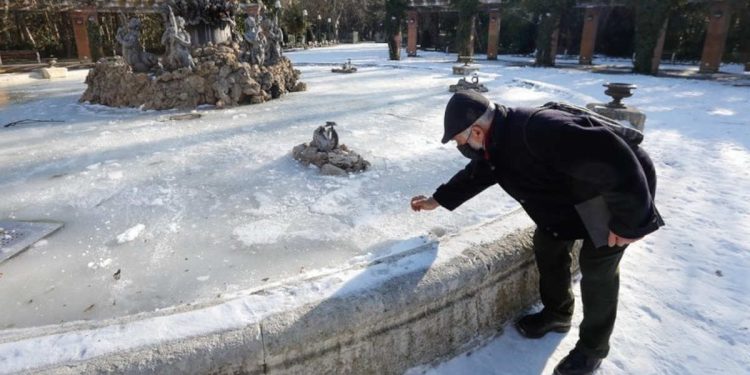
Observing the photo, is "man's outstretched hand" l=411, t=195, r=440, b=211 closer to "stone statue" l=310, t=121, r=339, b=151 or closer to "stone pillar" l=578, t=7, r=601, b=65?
"stone statue" l=310, t=121, r=339, b=151

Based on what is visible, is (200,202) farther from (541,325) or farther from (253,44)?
(253,44)

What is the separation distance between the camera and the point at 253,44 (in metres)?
9.87

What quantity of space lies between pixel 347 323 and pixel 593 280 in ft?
3.82

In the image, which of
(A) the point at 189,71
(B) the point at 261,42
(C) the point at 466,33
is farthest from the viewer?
(C) the point at 466,33

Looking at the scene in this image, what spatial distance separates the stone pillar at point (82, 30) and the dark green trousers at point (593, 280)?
80.8 feet

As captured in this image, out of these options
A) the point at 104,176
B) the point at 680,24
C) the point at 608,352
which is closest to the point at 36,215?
the point at 104,176

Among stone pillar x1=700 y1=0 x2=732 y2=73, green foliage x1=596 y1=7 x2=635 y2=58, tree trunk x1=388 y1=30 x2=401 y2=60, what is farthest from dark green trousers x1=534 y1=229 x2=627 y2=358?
green foliage x1=596 y1=7 x2=635 y2=58

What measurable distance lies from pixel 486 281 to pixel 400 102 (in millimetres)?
7141

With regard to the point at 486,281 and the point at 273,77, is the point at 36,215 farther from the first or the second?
the point at 273,77

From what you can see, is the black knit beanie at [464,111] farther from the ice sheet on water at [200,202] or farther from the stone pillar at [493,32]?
the stone pillar at [493,32]

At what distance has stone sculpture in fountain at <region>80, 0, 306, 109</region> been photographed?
27.5 ft

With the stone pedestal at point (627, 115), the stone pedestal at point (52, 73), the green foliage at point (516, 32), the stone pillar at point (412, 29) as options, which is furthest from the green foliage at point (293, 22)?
the stone pedestal at point (627, 115)

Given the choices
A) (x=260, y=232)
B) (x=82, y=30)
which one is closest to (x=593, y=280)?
(x=260, y=232)

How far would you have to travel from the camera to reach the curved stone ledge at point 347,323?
1.56 metres
